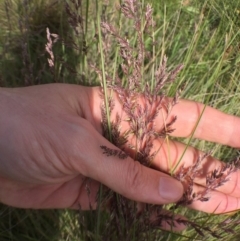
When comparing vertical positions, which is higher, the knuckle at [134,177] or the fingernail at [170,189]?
the knuckle at [134,177]

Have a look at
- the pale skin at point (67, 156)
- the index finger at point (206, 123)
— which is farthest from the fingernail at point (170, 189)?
the index finger at point (206, 123)

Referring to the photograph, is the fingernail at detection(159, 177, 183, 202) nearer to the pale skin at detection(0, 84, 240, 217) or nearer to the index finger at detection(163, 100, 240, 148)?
the pale skin at detection(0, 84, 240, 217)

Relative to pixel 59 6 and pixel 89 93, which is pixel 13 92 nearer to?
pixel 89 93

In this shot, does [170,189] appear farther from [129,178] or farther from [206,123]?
[206,123]

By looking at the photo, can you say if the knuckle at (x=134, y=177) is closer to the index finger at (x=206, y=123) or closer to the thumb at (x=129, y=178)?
the thumb at (x=129, y=178)

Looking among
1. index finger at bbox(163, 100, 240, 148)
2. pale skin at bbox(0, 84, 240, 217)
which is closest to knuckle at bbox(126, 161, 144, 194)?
pale skin at bbox(0, 84, 240, 217)

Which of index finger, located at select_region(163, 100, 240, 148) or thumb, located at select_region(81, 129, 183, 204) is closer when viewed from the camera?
thumb, located at select_region(81, 129, 183, 204)
